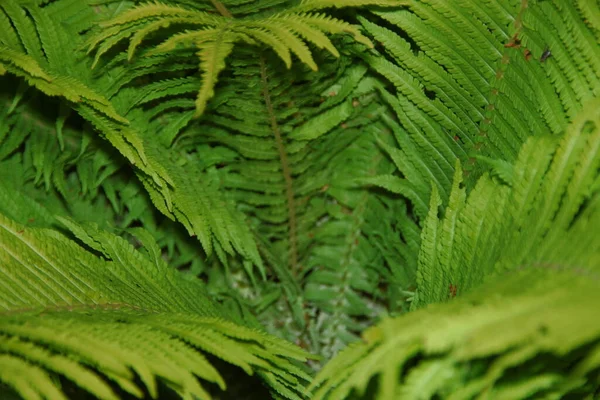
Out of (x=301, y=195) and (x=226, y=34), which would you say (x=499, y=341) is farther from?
(x=301, y=195)

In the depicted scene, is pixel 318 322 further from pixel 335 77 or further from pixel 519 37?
Answer: pixel 519 37

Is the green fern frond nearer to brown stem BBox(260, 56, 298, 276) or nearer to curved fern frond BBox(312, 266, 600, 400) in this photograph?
curved fern frond BBox(312, 266, 600, 400)

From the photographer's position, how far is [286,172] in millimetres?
1249

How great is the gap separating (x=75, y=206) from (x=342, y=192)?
1.90 ft

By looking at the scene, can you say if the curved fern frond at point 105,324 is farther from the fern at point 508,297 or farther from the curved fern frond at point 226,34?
the curved fern frond at point 226,34

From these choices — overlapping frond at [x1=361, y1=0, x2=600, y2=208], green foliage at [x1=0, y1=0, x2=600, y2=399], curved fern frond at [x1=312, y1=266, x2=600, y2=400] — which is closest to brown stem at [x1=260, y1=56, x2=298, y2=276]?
green foliage at [x1=0, y1=0, x2=600, y2=399]

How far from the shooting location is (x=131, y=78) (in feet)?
3.45

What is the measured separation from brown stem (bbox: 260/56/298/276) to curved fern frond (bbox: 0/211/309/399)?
0.31 metres

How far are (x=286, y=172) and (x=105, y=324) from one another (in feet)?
2.01

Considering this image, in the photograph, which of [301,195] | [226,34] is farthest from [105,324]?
[301,195]

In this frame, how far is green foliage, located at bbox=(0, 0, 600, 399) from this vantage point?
0.63m

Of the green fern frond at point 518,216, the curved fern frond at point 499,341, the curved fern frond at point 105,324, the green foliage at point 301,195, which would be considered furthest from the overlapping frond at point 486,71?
the curved fern frond at point 105,324

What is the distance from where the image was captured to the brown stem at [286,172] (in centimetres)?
108

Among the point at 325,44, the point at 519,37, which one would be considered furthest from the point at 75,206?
the point at 519,37
